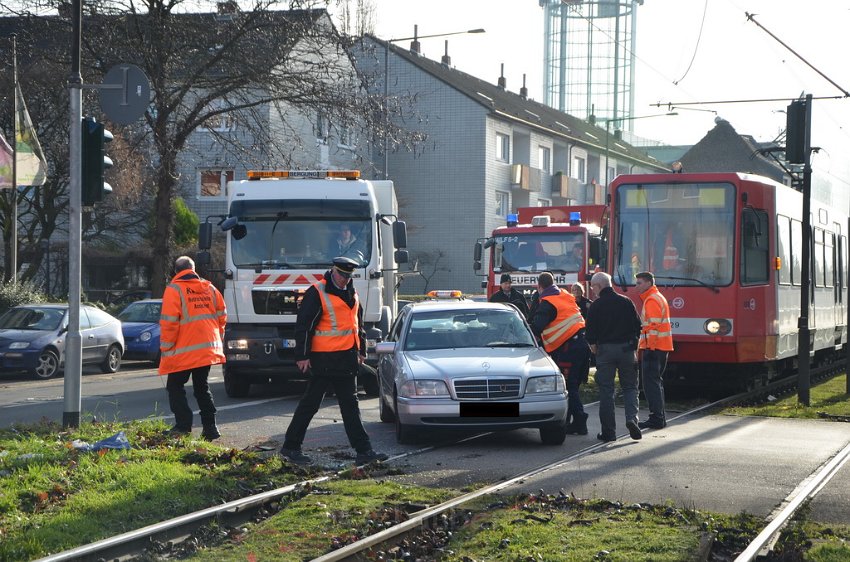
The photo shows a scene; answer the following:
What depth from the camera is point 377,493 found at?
8766 millimetres

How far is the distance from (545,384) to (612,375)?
1.08 meters

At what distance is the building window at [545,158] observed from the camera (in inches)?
2361

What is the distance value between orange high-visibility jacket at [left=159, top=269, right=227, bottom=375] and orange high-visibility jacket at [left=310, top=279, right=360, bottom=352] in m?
1.55

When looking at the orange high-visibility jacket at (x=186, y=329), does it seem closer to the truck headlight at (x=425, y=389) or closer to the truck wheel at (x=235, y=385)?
the truck headlight at (x=425, y=389)

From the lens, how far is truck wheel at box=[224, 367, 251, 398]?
17.3 metres

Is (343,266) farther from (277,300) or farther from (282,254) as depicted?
(282,254)

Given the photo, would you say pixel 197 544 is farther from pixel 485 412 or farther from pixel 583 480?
pixel 485 412

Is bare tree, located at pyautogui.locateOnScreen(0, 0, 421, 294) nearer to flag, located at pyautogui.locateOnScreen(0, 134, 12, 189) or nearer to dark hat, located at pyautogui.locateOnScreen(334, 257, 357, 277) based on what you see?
flag, located at pyautogui.locateOnScreen(0, 134, 12, 189)

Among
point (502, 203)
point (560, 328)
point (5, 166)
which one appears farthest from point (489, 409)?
point (502, 203)

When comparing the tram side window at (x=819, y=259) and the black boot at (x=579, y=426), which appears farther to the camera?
the tram side window at (x=819, y=259)

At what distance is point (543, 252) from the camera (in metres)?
23.2

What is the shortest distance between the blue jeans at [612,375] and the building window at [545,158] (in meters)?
47.6

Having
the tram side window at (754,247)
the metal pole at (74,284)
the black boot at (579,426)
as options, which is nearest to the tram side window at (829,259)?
the tram side window at (754,247)

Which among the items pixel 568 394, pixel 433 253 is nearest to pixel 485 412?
pixel 568 394
